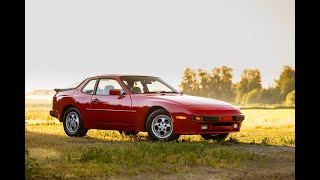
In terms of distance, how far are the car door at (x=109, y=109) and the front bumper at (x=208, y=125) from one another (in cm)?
154

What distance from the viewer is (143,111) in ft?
49.3

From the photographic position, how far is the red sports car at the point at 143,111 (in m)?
14.4

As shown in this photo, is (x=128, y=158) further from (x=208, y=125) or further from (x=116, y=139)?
(x=116, y=139)

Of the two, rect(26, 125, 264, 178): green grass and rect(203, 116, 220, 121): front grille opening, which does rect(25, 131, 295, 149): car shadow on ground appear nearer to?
rect(203, 116, 220, 121): front grille opening

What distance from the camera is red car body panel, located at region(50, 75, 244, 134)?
14.4 meters

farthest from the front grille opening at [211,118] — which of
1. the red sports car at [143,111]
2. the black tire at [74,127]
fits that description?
the black tire at [74,127]

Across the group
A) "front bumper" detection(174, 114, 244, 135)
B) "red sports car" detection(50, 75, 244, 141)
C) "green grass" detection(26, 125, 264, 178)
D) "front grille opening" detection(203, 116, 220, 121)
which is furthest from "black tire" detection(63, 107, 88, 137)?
"front grille opening" detection(203, 116, 220, 121)

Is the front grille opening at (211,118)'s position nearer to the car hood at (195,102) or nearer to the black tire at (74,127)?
the car hood at (195,102)

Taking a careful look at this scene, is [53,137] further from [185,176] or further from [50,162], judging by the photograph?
[185,176]
